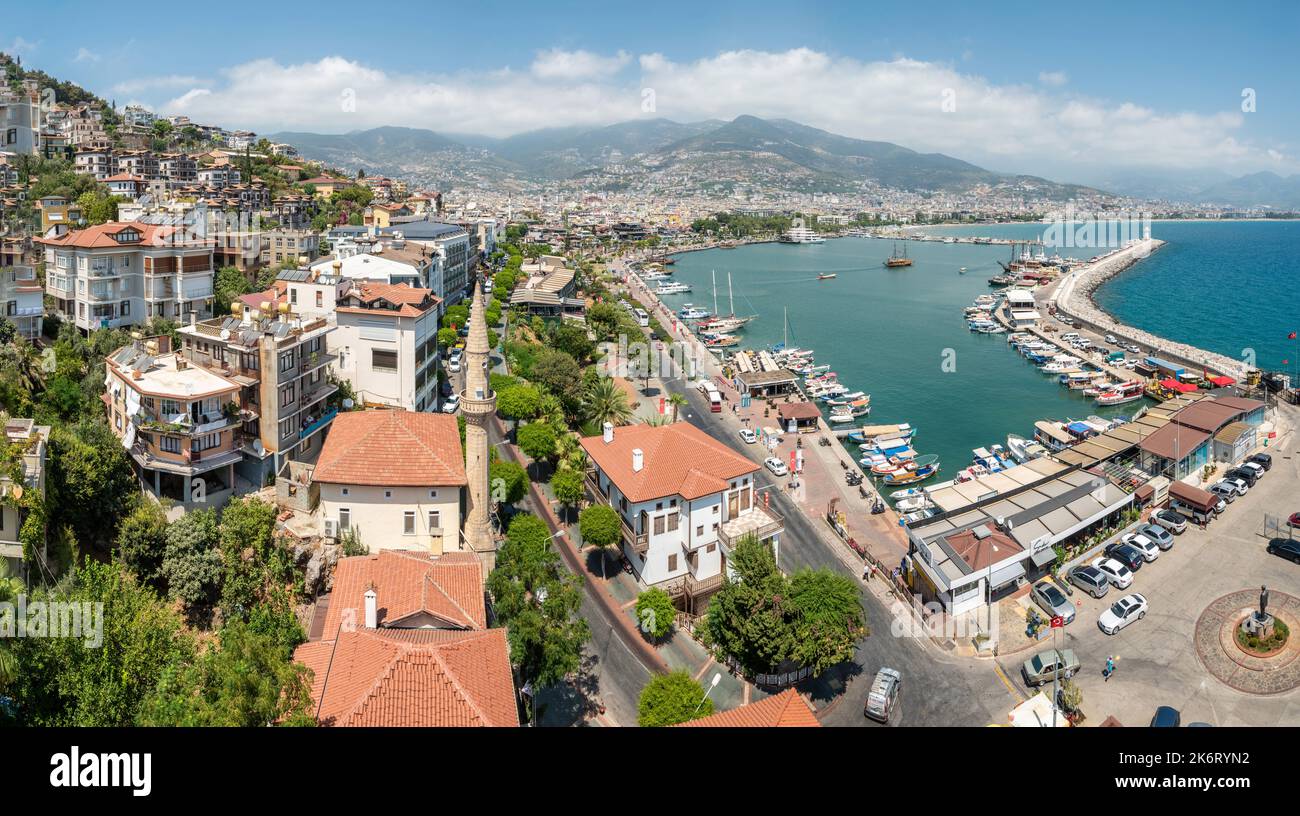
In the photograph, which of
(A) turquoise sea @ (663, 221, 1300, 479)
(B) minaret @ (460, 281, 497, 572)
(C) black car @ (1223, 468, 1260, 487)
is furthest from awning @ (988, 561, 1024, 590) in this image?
(B) minaret @ (460, 281, 497, 572)

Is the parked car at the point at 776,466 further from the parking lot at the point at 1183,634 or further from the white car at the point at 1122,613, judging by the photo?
the white car at the point at 1122,613

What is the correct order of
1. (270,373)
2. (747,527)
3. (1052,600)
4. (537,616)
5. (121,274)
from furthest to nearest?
(121,274) → (747,527) → (270,373) → (1052,600) → (537,616)

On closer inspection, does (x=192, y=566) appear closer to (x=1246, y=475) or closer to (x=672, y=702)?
(x=672, y=702)

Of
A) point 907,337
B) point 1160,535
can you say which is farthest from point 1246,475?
point 907,337

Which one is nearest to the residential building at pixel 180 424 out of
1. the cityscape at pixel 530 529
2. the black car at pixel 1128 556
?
the cityscape at pixel 530 529

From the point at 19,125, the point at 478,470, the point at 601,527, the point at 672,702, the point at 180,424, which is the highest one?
the point at 19,125

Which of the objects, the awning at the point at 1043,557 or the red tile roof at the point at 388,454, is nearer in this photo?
the red tile roof at the point at 388,454

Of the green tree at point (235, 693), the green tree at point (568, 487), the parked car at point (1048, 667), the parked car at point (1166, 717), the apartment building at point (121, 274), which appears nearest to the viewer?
the green tree at point (235, 693)

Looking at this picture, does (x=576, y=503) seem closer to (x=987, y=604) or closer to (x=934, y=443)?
(x=987, y=604)
